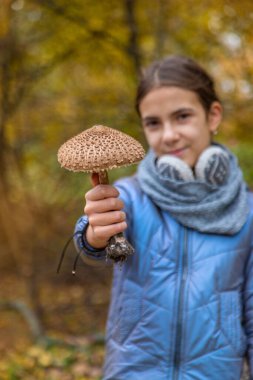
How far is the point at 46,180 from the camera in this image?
22.9ft

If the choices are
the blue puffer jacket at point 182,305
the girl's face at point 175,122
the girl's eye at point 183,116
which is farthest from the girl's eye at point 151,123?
the blue puffer jacket at point 182,305

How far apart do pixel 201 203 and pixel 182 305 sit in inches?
19.6

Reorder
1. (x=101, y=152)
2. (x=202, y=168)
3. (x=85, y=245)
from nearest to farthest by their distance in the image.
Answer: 1. (x=101, y=152)
2. (x=85, y=245)
3. (x=202, y=168)

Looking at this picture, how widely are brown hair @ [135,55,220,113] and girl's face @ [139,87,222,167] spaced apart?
0.03 m

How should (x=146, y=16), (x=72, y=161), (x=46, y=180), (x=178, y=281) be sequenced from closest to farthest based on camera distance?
(x=72, y=161) < (x=178, y=281) < (x=146, y=16) < (x=46, y=180)

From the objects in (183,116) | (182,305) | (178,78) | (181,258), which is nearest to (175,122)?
(183,116)

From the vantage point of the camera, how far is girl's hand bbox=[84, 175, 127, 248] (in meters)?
1.66

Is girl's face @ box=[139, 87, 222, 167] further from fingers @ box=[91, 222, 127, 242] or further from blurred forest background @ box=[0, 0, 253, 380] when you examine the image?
blurred forest background @ box=[0, 0, 253, 380]

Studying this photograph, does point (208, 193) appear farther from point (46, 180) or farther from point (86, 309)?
point (46, 180)

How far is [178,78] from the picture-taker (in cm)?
223

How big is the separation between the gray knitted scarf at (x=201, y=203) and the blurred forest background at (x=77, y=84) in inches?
78.2

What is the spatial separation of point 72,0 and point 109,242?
9.57ft

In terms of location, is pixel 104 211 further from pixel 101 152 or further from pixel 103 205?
pixel 101 152

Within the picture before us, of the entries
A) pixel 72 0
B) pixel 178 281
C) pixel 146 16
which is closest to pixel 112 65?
pixel 146 16
